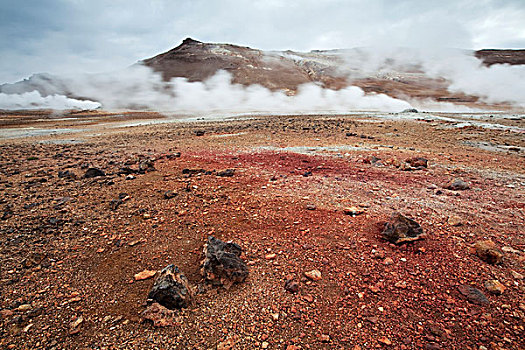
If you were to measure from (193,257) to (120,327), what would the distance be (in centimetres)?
96

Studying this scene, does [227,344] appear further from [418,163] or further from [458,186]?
[418,163]

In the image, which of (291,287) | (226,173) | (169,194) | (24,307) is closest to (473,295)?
(291,287)

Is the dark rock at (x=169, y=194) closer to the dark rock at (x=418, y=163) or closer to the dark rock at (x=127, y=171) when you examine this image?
the dark rock at (x=127, y=171)

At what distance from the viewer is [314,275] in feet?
8.68

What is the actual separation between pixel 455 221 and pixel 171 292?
12.0 feet

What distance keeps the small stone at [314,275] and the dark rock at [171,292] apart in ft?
3.82

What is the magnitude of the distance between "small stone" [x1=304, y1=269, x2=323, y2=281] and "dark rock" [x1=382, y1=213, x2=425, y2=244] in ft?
3.60

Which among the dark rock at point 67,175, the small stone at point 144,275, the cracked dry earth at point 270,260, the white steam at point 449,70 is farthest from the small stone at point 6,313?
the white steam at point 449,70

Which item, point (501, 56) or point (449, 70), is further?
point (501, 56)

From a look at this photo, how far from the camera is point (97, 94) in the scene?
92.1m

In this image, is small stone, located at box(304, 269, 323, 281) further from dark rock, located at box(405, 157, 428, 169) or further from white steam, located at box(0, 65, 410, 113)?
white steam, located at box(0, 65, 410, 113)

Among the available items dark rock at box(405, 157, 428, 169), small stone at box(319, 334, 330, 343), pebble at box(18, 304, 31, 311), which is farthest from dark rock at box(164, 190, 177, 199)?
dark rock at box(405, 157, 428, 169)

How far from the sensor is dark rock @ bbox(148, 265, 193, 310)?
229 cm

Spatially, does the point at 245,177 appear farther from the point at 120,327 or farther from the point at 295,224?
the point at 120,327
